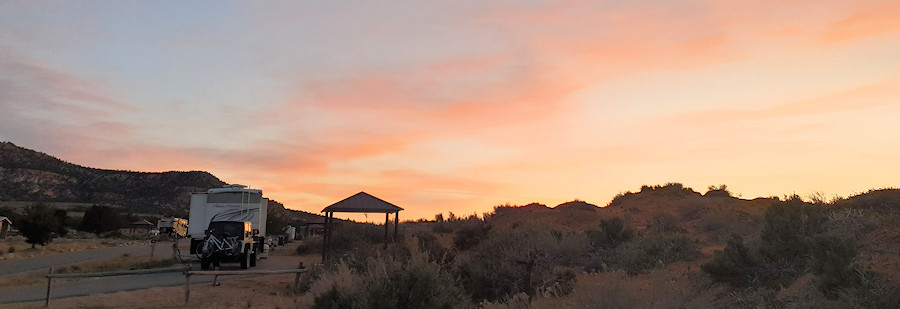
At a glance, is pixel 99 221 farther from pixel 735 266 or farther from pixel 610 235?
pixel 735 266

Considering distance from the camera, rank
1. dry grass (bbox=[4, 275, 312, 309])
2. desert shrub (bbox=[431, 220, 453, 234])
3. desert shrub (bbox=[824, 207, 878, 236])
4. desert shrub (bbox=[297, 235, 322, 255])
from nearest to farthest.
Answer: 1. dry grass (bbox=[4, 275, 312, 309])
2. desert shrub (bbox=[824, 207, 878, 236])
3. desert shrub (bbox=[431, 220, 453, 234])
4. desert shrub (bbox=[297, 235, 322, 255])

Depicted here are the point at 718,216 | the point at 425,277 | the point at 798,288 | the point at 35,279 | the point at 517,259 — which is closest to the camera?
the point at 425,277

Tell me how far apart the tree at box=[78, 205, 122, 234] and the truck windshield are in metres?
49.6

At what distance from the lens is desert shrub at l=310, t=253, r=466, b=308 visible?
8.38 metres

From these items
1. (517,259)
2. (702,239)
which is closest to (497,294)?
(517,259)

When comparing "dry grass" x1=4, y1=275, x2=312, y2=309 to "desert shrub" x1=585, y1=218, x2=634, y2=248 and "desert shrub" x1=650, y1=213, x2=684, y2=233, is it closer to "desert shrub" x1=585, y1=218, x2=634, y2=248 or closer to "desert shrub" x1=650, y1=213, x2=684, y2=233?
"desert shrub" x1=585, y1=218, x2=634, y2=248

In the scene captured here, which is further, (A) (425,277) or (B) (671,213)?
(B) (671,213)

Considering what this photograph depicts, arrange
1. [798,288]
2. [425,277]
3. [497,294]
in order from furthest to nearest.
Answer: [497,294] → [798,288] → [425,277]

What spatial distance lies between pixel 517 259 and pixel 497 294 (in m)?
1.35

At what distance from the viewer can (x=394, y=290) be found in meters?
8.41

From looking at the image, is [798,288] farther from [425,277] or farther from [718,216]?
[718,216]

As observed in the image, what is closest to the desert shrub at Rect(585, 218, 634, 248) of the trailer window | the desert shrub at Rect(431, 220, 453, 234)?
the desert shrub at Rect(431, 220, 453, 234)

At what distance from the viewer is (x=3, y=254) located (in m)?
31.3

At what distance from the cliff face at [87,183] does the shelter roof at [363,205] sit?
7622 cm
